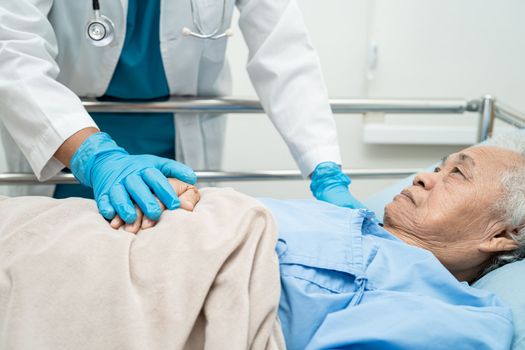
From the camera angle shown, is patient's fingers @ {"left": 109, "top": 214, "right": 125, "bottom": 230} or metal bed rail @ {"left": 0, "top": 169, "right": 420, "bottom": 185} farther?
metal bed rail @ {"left": 0, "top": 169, "right": 420, "bottom": 185}

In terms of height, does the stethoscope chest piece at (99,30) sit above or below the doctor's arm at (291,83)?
above

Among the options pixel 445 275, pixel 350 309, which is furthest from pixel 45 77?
pixel 445 275

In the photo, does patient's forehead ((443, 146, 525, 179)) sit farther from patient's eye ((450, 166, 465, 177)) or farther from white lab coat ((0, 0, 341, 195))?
white lab coat ((0, 0, 341, 195))

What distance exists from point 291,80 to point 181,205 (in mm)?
640

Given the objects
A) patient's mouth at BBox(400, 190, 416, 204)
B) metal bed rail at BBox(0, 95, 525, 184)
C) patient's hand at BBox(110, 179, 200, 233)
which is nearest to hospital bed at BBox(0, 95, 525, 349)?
metal bed rail at BBox(0, 95, 525, 184)

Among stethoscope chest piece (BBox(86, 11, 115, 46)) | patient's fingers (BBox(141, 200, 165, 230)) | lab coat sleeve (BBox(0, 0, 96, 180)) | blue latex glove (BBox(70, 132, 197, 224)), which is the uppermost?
stethoscope chest piece (BBox(86, 11, 115, 46))

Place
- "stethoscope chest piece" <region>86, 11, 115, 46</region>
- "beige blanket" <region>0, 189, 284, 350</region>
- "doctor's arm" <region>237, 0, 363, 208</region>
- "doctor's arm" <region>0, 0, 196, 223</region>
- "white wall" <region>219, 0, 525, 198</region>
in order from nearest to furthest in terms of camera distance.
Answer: "beige blanket" <region>0, 189, 284, 350</region>
"doctor's arm" <region>0, 0, 196, 223</region>
"stethoscope chest piece" <region>86, 11, 115, 46</region>
"doctor's arm" <region>237, 0, 363, 208</region>
"white wall" <region>219, 0, 525, 198</region>

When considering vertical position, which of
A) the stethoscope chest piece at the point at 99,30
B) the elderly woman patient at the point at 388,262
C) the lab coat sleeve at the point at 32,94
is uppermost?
the stethoscope chest piece at the point at 99,30

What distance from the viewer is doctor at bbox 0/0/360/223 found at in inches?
47.4

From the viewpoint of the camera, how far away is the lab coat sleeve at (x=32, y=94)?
120cm

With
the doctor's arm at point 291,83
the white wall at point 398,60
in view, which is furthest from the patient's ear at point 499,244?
the white wall at point 398,60

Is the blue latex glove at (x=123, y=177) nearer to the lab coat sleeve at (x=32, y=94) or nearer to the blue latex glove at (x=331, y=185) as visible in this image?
the lab coat sleeve at (x=32, y=94)

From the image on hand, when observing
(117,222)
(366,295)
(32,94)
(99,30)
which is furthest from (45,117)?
(366,295)

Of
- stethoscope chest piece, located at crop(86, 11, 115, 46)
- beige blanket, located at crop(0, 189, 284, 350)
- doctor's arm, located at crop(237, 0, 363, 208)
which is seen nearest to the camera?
beige blanket, located at crop(0, 189, 284, 350)
